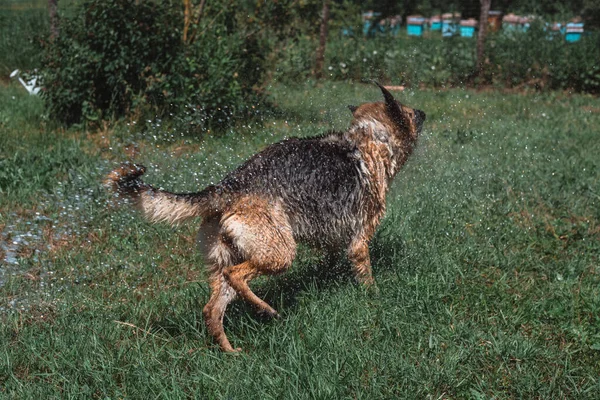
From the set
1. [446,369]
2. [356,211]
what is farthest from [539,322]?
[356,211]

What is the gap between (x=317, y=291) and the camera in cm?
443

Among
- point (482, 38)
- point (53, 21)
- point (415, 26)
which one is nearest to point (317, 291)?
point (53, 21)

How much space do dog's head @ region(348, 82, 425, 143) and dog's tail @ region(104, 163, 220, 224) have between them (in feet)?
4.17

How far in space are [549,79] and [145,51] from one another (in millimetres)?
8534

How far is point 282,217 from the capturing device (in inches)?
155

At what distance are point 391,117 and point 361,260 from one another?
0.97m

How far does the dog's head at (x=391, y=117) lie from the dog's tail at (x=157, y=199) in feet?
4.17

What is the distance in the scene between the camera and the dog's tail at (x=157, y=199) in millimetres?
3631

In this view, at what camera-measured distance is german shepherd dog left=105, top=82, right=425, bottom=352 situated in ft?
12.3

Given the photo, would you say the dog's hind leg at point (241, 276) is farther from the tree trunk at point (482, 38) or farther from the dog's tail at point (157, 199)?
the tree trunk at point (482, 38)

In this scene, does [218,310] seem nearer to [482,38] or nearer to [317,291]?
[317,291]

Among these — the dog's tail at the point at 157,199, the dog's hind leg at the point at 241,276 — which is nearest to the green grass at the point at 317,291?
the dog's hind leg at the point at 241,276

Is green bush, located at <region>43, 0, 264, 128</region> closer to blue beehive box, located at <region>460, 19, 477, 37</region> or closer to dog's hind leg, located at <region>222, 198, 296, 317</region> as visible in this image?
dog's hind leg, located at <region>222, 198, 296, 317</region>

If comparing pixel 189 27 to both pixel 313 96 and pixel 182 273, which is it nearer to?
pixel 313 96
